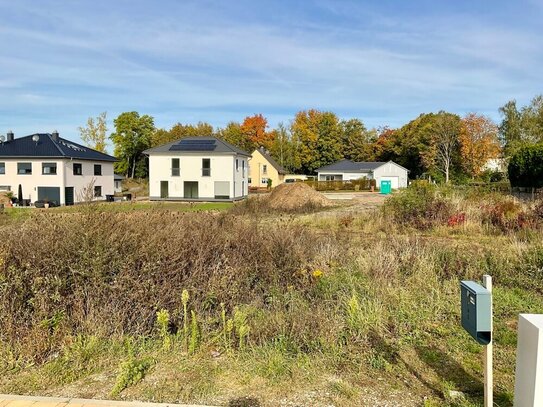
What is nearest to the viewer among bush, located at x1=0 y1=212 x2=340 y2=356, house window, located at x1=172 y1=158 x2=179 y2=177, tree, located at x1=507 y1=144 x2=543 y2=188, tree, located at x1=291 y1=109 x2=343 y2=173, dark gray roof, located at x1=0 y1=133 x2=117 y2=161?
bush, located at x1=0 y1=212 x2=340 y2=356

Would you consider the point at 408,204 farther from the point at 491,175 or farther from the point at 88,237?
the point at 491,175

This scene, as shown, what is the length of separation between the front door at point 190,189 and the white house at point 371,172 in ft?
76.9

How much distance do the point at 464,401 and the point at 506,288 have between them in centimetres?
384

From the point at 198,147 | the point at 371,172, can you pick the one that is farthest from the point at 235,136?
the point at 198,147

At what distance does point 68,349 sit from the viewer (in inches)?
165

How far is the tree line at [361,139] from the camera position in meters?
55.3

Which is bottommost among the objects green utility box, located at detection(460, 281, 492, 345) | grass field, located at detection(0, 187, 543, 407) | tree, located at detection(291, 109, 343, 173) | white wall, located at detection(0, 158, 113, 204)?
grass field, located at detection(0, 187, 543, 407)

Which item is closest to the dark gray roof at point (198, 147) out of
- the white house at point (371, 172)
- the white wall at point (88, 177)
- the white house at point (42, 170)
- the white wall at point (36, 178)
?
the white wall at point (88, 177)

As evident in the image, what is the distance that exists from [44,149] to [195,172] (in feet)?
46.9

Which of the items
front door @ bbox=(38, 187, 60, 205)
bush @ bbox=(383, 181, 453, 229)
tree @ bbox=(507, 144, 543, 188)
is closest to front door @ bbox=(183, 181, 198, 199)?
front door @ bbox=(38, 187, 60, 205)

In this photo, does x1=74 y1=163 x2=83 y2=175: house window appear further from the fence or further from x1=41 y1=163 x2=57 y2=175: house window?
the fence

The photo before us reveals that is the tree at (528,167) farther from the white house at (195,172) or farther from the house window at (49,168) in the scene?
the house window at (49,168)

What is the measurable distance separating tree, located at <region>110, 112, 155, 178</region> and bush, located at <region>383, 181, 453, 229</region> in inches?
2326

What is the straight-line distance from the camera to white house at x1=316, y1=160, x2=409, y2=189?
194 feet
